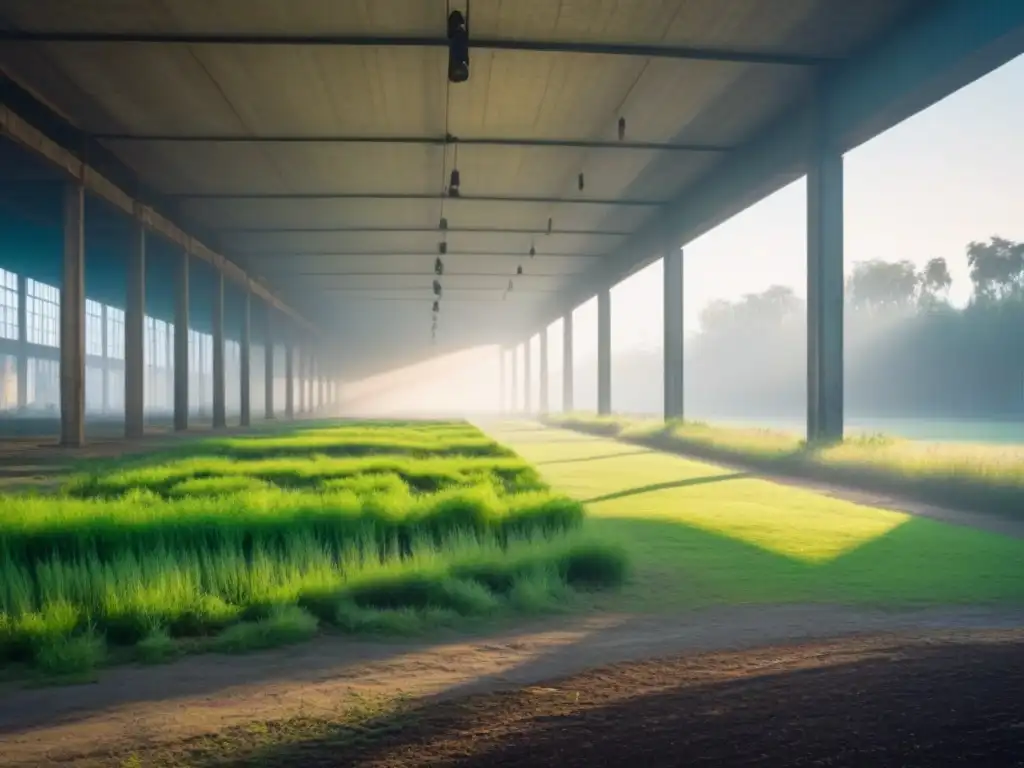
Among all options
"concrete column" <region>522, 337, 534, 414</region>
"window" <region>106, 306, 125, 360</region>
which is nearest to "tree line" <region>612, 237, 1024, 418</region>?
"concrete column" <region>522, 337, 534, 414</region>

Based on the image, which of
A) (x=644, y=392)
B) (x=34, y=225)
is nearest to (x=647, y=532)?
(x=34, y=225)

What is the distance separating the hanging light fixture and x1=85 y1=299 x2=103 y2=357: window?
152 ft

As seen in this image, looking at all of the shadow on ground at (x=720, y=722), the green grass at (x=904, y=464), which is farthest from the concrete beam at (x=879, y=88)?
the shadow on ground at (x=720, y=722)

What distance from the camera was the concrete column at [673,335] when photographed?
23.5m

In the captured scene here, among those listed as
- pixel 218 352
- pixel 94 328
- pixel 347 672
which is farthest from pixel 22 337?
pixel 347 672

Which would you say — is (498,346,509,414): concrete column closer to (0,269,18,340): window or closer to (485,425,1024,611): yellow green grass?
(0,269,18,340): window

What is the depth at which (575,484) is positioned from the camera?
442 inches

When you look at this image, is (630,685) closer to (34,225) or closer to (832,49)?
(832,49)

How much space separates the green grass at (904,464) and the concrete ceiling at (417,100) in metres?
5.53

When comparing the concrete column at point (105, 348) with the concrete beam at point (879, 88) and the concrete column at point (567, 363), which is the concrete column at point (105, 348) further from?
the concrete beam at point (879, 88)

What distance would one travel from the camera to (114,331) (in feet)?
183

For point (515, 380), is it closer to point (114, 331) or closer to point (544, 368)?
point (544, 368)

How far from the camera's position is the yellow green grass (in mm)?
4926

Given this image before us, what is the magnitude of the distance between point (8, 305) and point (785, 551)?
46.0 meters
